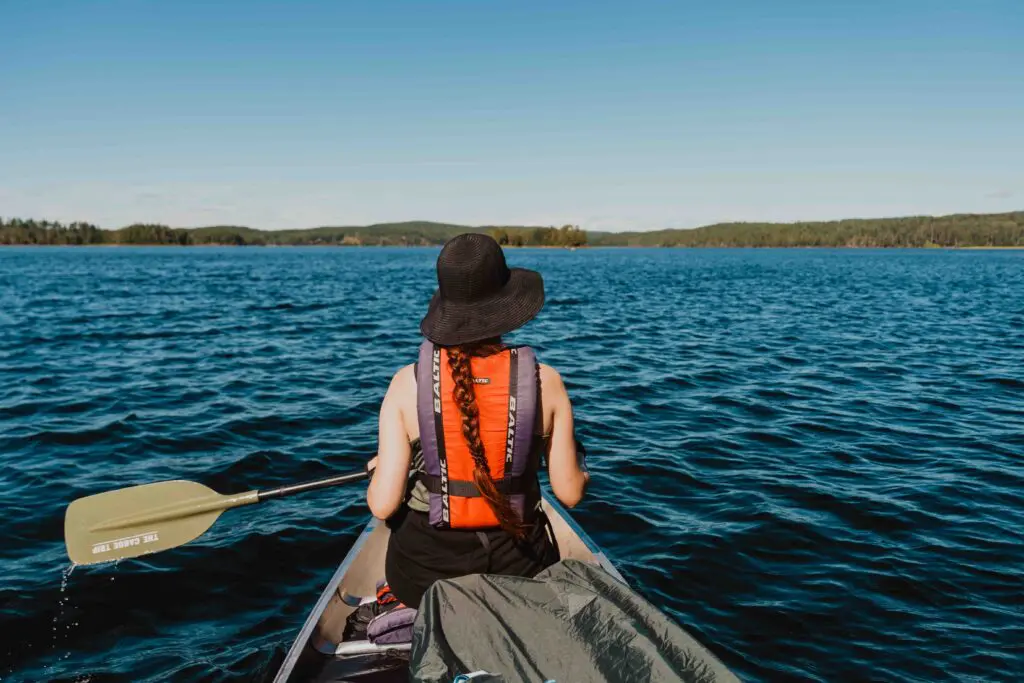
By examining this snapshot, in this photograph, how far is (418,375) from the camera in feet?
10.6

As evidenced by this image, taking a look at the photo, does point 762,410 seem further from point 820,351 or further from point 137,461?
point 137,461

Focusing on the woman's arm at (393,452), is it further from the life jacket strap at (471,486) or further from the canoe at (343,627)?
the canoe at (343,627)

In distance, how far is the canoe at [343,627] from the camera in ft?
12.9

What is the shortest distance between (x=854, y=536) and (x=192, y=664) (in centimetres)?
683

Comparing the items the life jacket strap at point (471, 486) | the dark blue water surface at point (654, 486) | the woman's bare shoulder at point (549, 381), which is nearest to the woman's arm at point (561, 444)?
the woman's bare shoulder at point (549, 381)

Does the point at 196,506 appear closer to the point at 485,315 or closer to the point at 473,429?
the point at 473,429

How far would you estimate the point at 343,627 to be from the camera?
4.71 m

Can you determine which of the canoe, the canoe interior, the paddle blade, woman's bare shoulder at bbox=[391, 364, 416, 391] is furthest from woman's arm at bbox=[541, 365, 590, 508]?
the paddle blade

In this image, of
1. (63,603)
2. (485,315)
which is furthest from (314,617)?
(63,603)

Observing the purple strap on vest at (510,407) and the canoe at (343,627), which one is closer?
the purple strap on vest at (510,407)

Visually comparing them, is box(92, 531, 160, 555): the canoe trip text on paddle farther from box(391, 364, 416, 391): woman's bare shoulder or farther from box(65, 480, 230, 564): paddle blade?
box(391, 364, 416, 391): woman's bare shoulder

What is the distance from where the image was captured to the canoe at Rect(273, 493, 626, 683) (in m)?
3.92

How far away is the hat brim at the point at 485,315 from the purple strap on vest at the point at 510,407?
0.39ft

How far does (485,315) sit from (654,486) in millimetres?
6370
